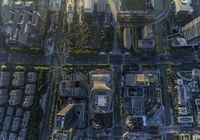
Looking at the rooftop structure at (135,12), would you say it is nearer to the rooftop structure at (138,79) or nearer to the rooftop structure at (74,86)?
the rooftop structure at (138,79)

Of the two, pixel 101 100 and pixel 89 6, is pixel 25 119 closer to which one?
pixel 101 100

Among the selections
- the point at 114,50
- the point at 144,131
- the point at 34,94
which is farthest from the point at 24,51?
the point at 144,131

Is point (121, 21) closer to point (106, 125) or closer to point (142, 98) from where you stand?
point (142, 98)

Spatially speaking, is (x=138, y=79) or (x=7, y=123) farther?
(x=138, y=79)

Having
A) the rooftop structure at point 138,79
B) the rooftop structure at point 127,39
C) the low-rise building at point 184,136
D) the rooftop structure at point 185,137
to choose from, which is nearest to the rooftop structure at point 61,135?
the rooftop structure at point 138,79

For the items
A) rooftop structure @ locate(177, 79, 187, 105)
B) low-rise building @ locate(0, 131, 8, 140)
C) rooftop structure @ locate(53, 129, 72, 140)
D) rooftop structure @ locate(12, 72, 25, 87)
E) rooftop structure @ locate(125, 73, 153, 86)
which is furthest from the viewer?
rooftop structure @ locate(12, 72, 25, 87)

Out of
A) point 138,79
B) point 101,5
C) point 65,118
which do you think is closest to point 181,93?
point 138,79

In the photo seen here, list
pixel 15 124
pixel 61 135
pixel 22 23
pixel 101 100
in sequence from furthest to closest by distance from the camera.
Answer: pixel 22 23, pixel 15 124, pixel 101 100, pixel 61 135

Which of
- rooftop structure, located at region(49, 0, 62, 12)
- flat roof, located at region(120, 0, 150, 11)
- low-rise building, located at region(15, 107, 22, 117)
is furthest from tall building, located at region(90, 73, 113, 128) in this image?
rooftop structure, located at region(49, 0, 62, 12)

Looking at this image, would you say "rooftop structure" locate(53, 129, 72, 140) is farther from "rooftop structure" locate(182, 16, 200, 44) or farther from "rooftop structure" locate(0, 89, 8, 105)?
"rooftop structure" locate(182, 16, 200, 44)
